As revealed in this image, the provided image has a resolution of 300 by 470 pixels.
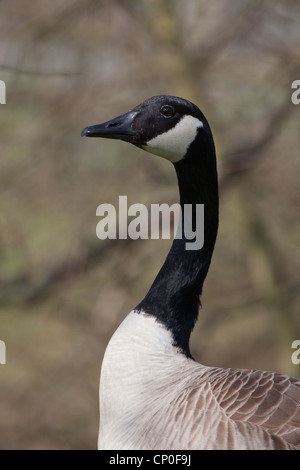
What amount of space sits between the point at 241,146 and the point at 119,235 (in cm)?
110

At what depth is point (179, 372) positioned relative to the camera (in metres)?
2.84

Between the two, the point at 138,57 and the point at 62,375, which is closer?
the point at 138,57

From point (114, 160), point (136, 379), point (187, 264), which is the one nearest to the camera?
point (136, 379)

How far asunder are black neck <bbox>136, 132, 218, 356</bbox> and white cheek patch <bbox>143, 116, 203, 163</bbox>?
5cm

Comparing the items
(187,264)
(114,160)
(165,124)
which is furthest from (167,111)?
(114,160)

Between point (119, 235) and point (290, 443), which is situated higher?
point (119, 235)

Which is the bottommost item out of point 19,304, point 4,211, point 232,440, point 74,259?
point 232,440

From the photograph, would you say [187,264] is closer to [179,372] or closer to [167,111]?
[179,372]

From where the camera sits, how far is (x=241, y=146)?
16.4ft

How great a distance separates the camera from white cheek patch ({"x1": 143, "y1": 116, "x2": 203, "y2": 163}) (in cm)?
290

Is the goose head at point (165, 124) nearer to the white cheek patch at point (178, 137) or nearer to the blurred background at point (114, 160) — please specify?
the white cheek patch at point (178, 137)

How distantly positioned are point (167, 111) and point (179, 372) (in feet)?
3.55
